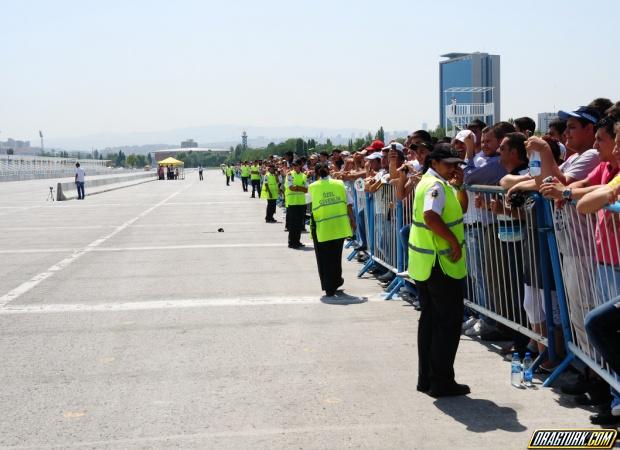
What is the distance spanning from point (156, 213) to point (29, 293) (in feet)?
58.0

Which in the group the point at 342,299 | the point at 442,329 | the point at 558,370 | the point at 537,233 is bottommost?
the point at 342,299

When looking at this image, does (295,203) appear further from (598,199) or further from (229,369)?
(598,199)

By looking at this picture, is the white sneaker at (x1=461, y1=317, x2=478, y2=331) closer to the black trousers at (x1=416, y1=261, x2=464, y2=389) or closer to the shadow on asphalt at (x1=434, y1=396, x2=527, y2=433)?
the black trousers at (x1=416, y1=261, x2=464, y2=389)

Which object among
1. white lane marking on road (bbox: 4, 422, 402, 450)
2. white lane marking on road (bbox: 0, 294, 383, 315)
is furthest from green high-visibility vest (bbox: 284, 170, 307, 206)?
white lane marking on road (bbox: 4, 422, 402, 450)

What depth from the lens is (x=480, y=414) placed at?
5.62 m

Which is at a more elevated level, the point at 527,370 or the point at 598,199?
the point at 598,199

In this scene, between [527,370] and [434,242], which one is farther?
[527,370]

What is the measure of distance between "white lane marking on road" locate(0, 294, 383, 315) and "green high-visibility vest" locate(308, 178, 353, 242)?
82 centimetres

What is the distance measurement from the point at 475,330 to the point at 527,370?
166 cm

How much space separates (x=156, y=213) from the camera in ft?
93.9

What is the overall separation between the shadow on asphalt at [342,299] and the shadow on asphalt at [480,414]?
411 cm

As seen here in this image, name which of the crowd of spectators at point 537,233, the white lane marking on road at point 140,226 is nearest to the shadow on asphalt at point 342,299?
the crowd of spectators at point 537,233

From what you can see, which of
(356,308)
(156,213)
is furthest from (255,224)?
(356,308)

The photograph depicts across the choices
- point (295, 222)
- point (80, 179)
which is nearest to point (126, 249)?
point (295, 222)
